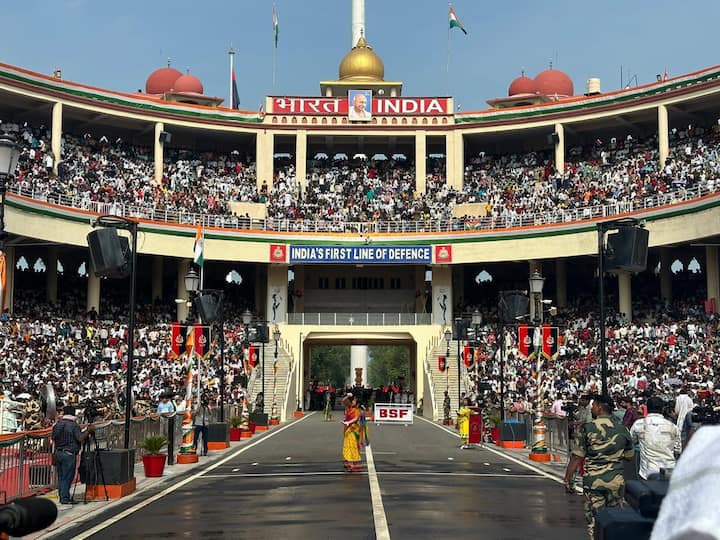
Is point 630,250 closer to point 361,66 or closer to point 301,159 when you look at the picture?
point 301,159

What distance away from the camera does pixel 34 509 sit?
2375 mm

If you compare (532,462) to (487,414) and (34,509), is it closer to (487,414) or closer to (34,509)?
(487,414)

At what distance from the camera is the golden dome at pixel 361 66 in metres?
72.1

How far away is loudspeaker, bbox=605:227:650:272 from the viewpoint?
17422 mm

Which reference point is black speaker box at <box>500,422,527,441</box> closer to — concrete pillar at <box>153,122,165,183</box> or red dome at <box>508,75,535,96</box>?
concrete pillar at <box>153,122,165,183</box>

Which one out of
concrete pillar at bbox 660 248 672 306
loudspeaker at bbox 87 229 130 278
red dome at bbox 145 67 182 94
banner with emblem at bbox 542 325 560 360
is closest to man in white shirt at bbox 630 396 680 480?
loudspeaker at bbox 87 229 130 278

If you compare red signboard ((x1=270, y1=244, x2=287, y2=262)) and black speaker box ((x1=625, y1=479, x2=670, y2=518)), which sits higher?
red signboard ((x1=270, y1=244, x2=287, y2=262))

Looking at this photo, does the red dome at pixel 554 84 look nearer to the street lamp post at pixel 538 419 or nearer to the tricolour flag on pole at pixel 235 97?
the tricolour flag on pole at pixel 235 97

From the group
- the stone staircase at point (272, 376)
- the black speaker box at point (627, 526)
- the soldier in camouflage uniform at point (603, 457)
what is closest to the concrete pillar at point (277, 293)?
the stone staircase at point (272, 376)

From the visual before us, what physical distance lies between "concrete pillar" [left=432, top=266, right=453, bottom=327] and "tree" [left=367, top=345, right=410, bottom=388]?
44.6 metres

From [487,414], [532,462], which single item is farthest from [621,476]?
[487,414]

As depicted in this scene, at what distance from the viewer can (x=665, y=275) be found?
54688mm

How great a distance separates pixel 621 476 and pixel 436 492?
7497mm

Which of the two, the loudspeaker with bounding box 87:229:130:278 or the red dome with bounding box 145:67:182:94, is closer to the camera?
the loudspeaker with bounding box 87:229:130:278
